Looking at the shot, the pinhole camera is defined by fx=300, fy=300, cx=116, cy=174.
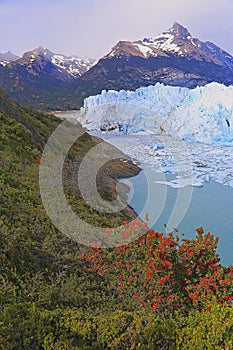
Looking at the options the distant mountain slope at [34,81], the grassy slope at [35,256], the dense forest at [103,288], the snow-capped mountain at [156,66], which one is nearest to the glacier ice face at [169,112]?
the grassy slope at [35,256]

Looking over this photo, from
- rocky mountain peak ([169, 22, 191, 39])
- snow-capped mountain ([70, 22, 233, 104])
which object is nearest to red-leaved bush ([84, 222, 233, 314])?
snow-capped mountain ([70, 22, 233, 104])

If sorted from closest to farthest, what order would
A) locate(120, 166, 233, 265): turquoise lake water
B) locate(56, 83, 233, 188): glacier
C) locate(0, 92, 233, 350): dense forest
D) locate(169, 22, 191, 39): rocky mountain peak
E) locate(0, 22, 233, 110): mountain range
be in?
1. locate(0, 92, 233, 350): dense forest
2. locate(120, 166, 233, 265): turquoise lake water
3. locate(56, 83, 233, 188): glacier
4. locate(0, 22, 233, 110): mountain range
5. locate(169, 22, 191, 39): rocky mountain peak

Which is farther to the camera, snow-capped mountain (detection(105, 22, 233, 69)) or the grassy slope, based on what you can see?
snow-capped mountain (detection(105, 22, 233, 69))

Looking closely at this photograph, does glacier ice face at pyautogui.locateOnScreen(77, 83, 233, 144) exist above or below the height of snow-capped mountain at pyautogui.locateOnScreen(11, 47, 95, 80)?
below

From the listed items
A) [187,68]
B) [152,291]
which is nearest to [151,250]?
[152,291]

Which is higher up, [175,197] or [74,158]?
[175,197]

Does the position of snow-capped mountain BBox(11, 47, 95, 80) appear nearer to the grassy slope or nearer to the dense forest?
the grassy slope

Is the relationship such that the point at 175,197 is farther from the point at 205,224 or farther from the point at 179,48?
the point at 179,48
